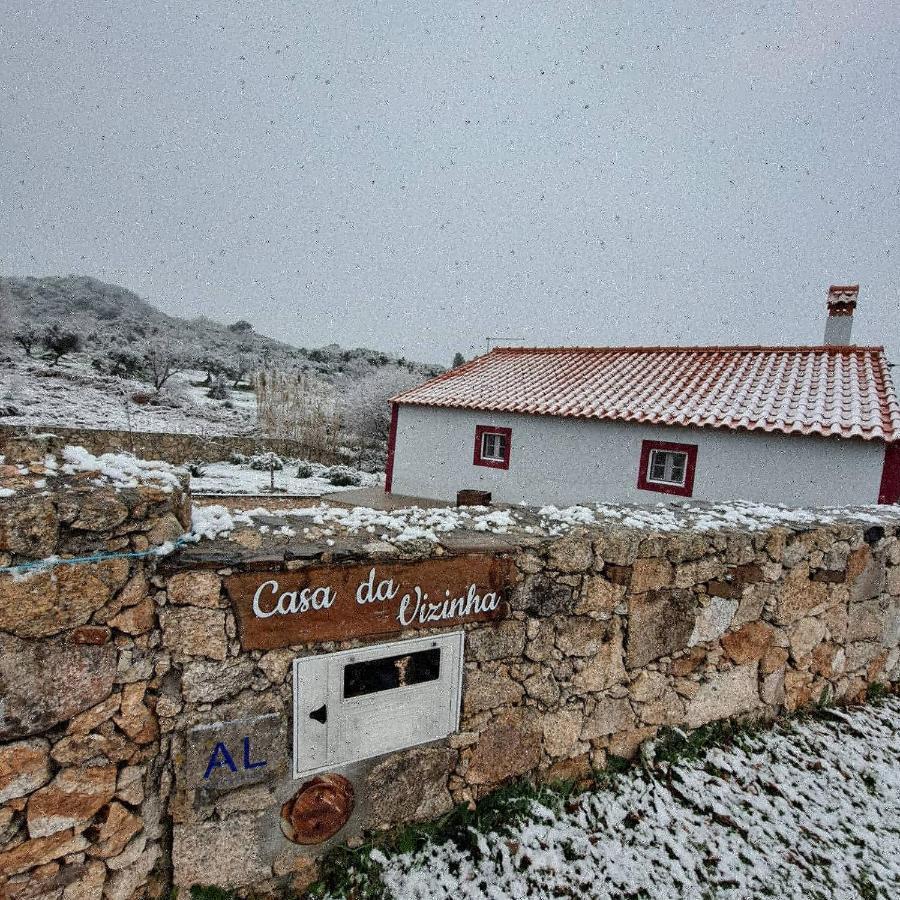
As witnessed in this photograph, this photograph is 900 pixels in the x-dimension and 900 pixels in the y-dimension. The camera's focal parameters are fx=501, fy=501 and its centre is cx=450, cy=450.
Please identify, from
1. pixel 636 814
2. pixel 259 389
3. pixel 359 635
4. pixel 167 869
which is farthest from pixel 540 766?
pixel 259 389

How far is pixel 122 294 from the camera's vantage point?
5984cm

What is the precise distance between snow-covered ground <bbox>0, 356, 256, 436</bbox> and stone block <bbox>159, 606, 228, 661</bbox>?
20110mm

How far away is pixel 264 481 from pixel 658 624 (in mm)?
14186

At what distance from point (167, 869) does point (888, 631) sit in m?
5.30

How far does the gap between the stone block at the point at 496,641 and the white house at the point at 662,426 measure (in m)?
8.46

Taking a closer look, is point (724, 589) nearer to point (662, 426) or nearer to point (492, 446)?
point (662, 426)

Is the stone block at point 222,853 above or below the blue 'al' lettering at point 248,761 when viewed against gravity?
below

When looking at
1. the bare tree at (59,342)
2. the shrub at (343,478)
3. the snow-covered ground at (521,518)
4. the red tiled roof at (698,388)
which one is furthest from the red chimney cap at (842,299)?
the bare tree at (59,342)

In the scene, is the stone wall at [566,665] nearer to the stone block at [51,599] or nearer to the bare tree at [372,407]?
the stone block at [51,599]

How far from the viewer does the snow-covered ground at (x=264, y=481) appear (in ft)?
44.2

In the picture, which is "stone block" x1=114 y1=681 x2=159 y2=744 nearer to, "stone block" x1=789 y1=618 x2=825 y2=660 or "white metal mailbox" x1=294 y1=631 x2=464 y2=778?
"white metal mailbox" x1=294 y1=631 x2=464 y2=778

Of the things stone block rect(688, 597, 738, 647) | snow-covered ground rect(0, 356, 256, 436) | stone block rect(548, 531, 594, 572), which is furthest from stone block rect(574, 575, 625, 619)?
snow-covered ground rect(0, 356, 256, 436)

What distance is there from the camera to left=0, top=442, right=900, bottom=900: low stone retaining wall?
72.6 inches

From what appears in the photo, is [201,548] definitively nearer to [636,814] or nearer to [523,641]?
[523,641]
